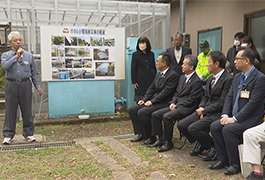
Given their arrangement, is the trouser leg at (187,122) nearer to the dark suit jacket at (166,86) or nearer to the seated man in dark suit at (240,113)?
the seated man in dark suit at (240,113)

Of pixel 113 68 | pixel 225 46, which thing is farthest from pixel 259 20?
pixel 113 68

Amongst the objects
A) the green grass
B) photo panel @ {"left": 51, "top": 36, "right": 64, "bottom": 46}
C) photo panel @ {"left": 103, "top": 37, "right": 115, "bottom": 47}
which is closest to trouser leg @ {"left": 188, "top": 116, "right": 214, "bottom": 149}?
the green grass

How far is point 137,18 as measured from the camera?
7609 mm

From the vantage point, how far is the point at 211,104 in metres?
4.10

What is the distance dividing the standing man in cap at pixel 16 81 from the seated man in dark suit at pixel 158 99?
1.85 meters

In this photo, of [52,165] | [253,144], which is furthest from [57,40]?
[253,144]

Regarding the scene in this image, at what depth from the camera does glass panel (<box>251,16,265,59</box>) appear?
700 cm

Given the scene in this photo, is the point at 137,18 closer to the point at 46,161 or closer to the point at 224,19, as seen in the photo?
the point at 224,19

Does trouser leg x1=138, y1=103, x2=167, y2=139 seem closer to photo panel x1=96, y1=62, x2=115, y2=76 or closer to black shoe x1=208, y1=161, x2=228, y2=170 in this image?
black shoe x1=208, y1=161, x2=228, y2=170

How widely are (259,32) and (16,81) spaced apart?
5.76 m

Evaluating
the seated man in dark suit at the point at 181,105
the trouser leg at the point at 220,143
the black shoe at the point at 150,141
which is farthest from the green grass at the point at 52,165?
the trouser leg at the point at 220,143

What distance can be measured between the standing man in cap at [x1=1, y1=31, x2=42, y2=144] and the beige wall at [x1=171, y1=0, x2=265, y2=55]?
5.56m

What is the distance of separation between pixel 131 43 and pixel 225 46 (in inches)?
123

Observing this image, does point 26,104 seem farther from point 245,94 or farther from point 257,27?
point 257,27
